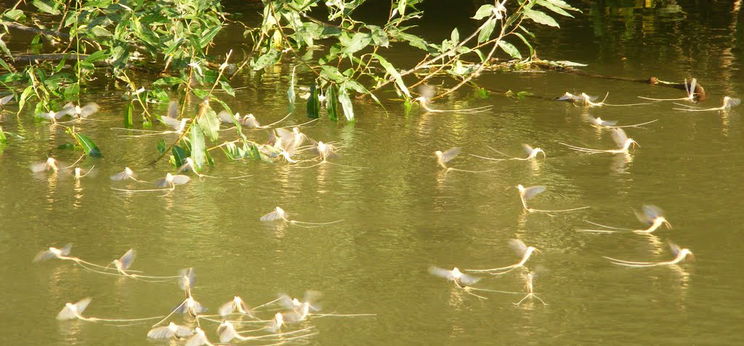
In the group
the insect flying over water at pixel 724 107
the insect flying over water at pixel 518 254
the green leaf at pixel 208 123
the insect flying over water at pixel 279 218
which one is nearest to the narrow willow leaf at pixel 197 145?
the green leaf at pixel 208 123

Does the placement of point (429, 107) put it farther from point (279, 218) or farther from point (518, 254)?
point (518, 254)

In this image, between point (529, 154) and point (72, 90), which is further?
point (72, 90)

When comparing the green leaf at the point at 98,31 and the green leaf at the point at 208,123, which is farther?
the green leaf at the point at 98,31

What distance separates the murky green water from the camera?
2.38m

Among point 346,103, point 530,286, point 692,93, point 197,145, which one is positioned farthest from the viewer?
point 692,93

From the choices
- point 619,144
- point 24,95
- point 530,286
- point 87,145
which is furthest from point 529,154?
point 24,95

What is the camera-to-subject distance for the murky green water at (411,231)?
238 cm

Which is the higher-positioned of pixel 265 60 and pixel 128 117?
pixel 265 60

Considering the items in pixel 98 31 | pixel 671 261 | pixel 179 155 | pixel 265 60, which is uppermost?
pixel 98 31

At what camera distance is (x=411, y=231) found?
297 cm

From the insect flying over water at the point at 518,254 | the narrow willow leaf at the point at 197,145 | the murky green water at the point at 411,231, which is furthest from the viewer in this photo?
the narrow willow leaf at the point at 197,145

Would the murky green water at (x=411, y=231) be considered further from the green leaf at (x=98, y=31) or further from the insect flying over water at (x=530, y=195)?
the green leaf at (x=98, y=31)

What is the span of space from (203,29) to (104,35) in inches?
14.0

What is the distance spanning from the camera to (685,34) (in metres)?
6.01
